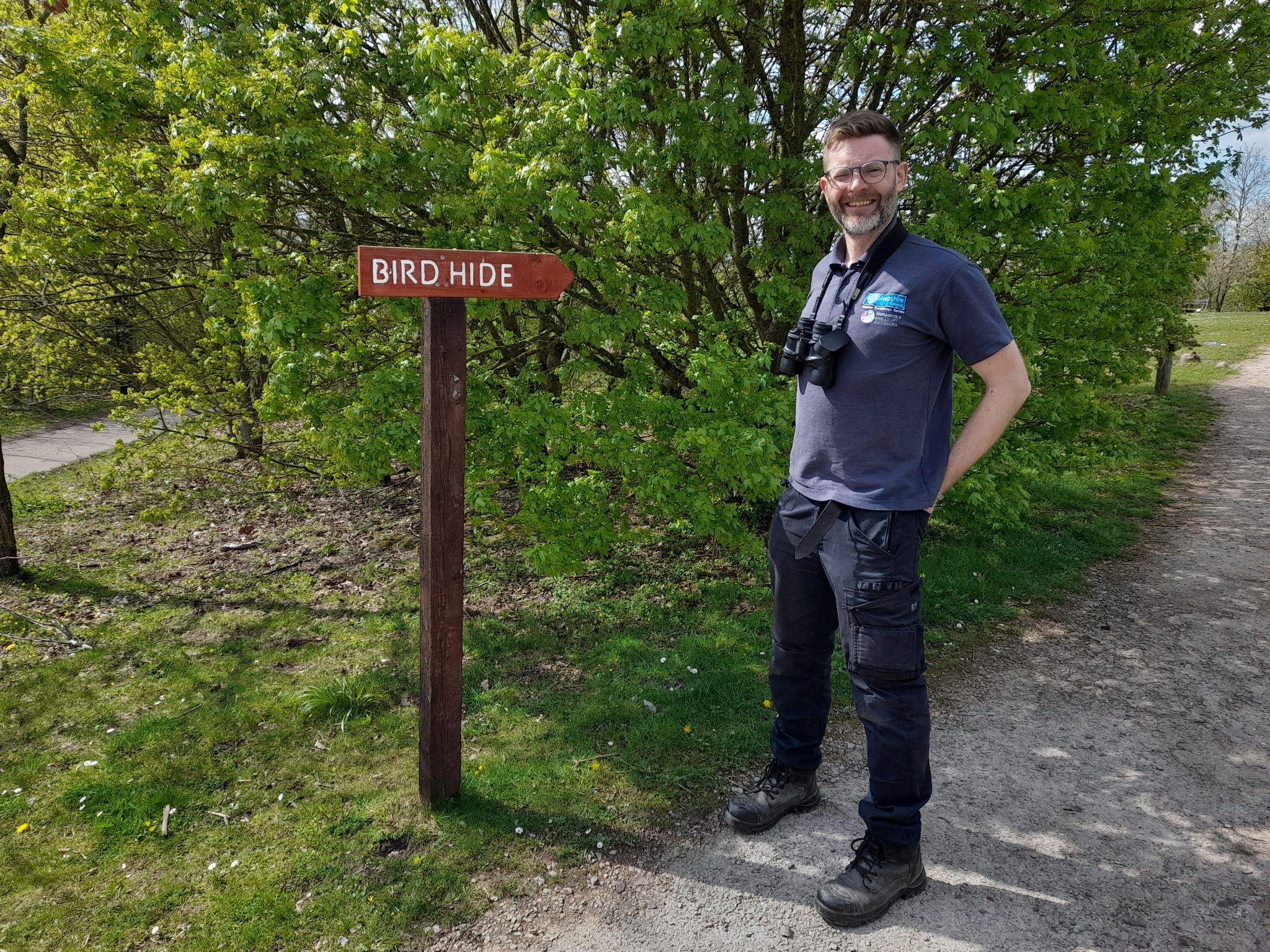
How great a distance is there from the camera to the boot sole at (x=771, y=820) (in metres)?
3.21

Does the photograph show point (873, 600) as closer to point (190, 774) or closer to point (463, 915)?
point (463, 915)

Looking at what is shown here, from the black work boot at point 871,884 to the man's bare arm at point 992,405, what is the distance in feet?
4.14

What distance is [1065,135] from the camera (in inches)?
207

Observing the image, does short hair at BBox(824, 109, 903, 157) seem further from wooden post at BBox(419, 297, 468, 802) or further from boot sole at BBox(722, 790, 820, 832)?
boot sole at BBox(722, 790, 820, 832)

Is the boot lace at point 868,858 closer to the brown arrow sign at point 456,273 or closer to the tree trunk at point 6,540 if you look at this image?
the brown arrow sign at point 456,273

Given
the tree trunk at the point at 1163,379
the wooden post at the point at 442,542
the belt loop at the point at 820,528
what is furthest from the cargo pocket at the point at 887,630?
the tree trunk at the point at 1163,379

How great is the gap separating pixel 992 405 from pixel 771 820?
1.85 m

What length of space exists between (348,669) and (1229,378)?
2026 cm

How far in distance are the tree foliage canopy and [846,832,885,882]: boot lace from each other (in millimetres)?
1859

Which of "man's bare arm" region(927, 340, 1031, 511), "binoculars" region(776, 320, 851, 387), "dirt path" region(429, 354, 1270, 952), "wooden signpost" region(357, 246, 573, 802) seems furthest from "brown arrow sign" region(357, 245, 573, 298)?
"dirt path" region(429, 354, 1270, 952)

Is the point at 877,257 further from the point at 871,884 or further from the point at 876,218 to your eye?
the point at 871,884

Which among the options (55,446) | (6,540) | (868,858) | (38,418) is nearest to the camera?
(868,858)

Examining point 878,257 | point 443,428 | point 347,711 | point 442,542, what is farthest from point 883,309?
point 347,711

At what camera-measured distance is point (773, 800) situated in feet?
10.7
